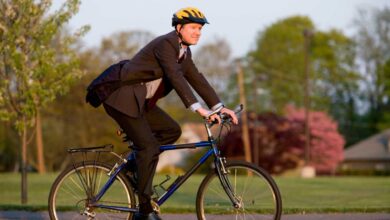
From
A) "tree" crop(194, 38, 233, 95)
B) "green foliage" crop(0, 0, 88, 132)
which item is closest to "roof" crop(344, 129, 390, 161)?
"tree" crop(194, 38, 233, 95)

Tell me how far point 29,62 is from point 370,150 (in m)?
67.4

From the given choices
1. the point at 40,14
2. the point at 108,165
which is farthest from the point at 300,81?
the point at 108,165

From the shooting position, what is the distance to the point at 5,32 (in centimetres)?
1222

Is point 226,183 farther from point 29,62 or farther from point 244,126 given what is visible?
point 244,126

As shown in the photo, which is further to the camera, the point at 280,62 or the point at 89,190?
the point at 280,62

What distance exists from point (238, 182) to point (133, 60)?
4.32 ft

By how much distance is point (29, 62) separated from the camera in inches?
494

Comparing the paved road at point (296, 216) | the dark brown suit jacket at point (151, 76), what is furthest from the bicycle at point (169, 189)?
the paved road at point (296, 216)

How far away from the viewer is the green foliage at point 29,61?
12.3 metres

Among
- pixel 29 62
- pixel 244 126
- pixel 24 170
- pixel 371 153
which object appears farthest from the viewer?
pixel 371 153

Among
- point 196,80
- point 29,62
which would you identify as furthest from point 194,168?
point 29,62

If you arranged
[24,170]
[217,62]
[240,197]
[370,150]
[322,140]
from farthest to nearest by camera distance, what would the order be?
[370,150] < [217,62] < [322,140] < [24,170] < [240,197]

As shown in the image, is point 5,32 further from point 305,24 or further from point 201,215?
point 305,24

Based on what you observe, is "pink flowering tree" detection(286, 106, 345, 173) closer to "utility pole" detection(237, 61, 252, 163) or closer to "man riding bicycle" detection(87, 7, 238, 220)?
"utility pole" detection(237, 61, 252, 163)
